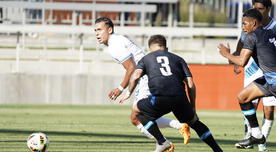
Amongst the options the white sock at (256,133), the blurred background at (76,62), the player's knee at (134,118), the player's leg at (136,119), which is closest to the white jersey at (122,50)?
the player's leg at (136,119)

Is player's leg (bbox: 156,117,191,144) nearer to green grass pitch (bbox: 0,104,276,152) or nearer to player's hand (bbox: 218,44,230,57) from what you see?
green grass pitch (bbox: 0,104,276,152)

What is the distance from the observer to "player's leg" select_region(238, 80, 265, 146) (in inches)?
493

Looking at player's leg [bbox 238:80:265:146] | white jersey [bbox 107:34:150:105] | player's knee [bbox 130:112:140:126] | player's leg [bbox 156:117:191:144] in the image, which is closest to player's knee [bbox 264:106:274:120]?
player's leg [bbox 238:80:265:146]

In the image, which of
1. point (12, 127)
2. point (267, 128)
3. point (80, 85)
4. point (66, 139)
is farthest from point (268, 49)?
point (80, 85)

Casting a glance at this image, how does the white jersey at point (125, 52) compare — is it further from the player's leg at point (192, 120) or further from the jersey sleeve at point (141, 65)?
the player's leg at point (192, 120)

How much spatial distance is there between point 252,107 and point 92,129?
447 cm

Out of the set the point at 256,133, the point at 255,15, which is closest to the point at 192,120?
the point at 256,133

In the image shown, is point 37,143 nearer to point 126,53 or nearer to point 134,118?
point 134,118

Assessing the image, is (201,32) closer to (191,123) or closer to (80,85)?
(80,85)

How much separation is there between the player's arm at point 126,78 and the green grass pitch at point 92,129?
90 cm

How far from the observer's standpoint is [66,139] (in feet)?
46.1

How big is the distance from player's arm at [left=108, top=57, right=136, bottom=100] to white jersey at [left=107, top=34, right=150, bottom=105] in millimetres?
70

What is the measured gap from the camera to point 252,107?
41.8 feet

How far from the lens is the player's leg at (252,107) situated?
41.1ft
